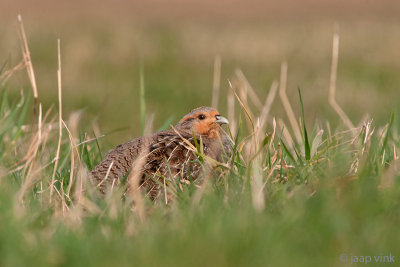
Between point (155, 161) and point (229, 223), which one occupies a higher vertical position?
point (229, 223)

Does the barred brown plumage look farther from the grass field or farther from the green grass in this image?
the green grass

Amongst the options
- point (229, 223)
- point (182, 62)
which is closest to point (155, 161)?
point (229, 223)

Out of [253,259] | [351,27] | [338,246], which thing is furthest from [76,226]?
[351,27]

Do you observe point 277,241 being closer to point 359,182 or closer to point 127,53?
point 359,182

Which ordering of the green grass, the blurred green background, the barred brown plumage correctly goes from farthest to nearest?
the blurred green background → the barred brown plumage → the green grass

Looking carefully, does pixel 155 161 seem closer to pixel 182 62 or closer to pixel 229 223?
pixel 229 223

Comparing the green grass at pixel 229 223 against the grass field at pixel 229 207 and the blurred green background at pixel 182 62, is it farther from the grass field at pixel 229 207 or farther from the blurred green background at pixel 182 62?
the blurred green background at pixel 182 62

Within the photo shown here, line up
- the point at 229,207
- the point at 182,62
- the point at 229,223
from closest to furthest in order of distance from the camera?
the point at 229,223, the point at 229,207, the point at 182,62

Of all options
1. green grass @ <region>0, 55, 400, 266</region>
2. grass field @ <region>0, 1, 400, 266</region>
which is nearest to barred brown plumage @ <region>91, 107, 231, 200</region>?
grass field @ <region>0, 1, 400, 266</region>

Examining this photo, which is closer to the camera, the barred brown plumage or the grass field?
the grass field

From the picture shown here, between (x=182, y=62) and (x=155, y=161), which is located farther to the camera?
(x=182, y=62)

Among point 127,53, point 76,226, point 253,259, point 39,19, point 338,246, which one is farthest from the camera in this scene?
point 39,19

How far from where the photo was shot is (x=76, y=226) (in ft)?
9.32

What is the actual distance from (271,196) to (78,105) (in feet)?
22.6
